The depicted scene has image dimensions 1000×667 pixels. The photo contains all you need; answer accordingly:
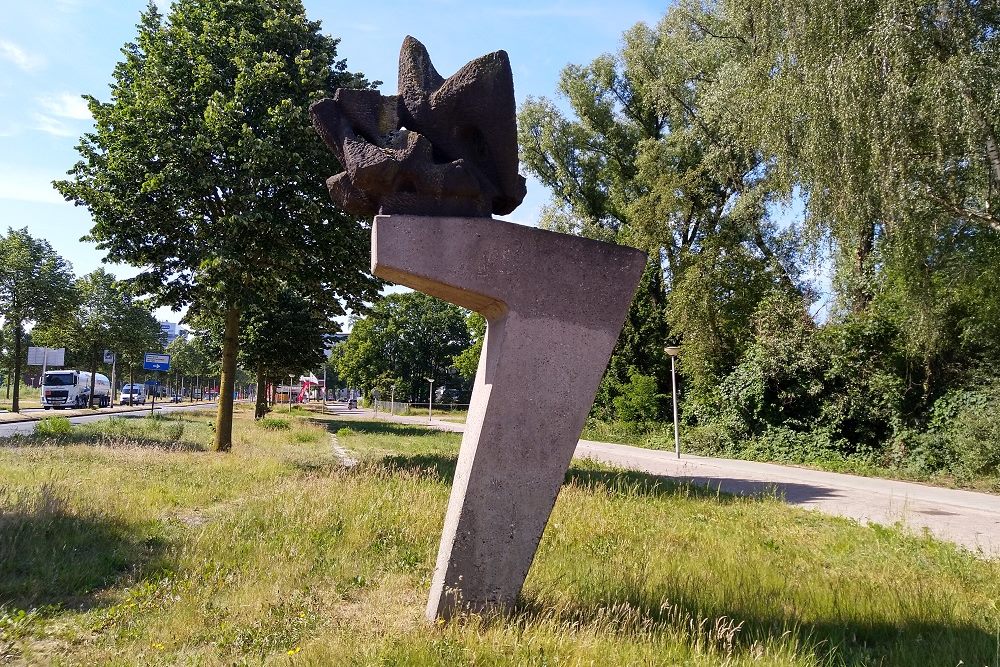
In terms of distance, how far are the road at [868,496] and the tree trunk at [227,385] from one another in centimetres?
1062

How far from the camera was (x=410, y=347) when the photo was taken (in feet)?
251

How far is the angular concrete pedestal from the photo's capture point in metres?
4.67

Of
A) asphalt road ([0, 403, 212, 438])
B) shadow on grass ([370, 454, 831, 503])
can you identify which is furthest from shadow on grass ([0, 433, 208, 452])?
shadow on grass ([370, 454, 831, 503])

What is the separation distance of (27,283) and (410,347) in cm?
4816

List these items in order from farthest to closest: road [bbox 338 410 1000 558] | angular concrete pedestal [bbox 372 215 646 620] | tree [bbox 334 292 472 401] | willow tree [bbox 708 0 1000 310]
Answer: tree [bbox 334 292 472 401], willow tree [bbox 708 0 1000 310], road [bbox 338 410 1000 558], angular concrete pedestal [bbox 372 215 646 620]

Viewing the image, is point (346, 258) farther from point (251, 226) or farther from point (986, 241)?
point (986, 241)

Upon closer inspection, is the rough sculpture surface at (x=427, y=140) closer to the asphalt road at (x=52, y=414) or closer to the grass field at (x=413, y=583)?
the grass field at (x=413, y=583)

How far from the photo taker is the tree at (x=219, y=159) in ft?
43.9

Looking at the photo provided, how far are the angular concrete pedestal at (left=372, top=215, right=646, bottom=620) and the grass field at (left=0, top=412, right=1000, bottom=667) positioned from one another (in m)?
0.44

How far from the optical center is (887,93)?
12766 millimetres

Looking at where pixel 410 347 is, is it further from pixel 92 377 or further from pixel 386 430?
pixel 386 430

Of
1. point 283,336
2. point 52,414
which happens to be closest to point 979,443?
point 283,336

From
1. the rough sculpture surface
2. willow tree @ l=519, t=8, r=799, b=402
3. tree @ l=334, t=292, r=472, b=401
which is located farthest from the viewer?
tree @ l=334, t=292, r=472, b=401

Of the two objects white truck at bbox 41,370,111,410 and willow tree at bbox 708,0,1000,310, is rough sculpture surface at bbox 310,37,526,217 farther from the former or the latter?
white truck at bbox 41,370,111,410
